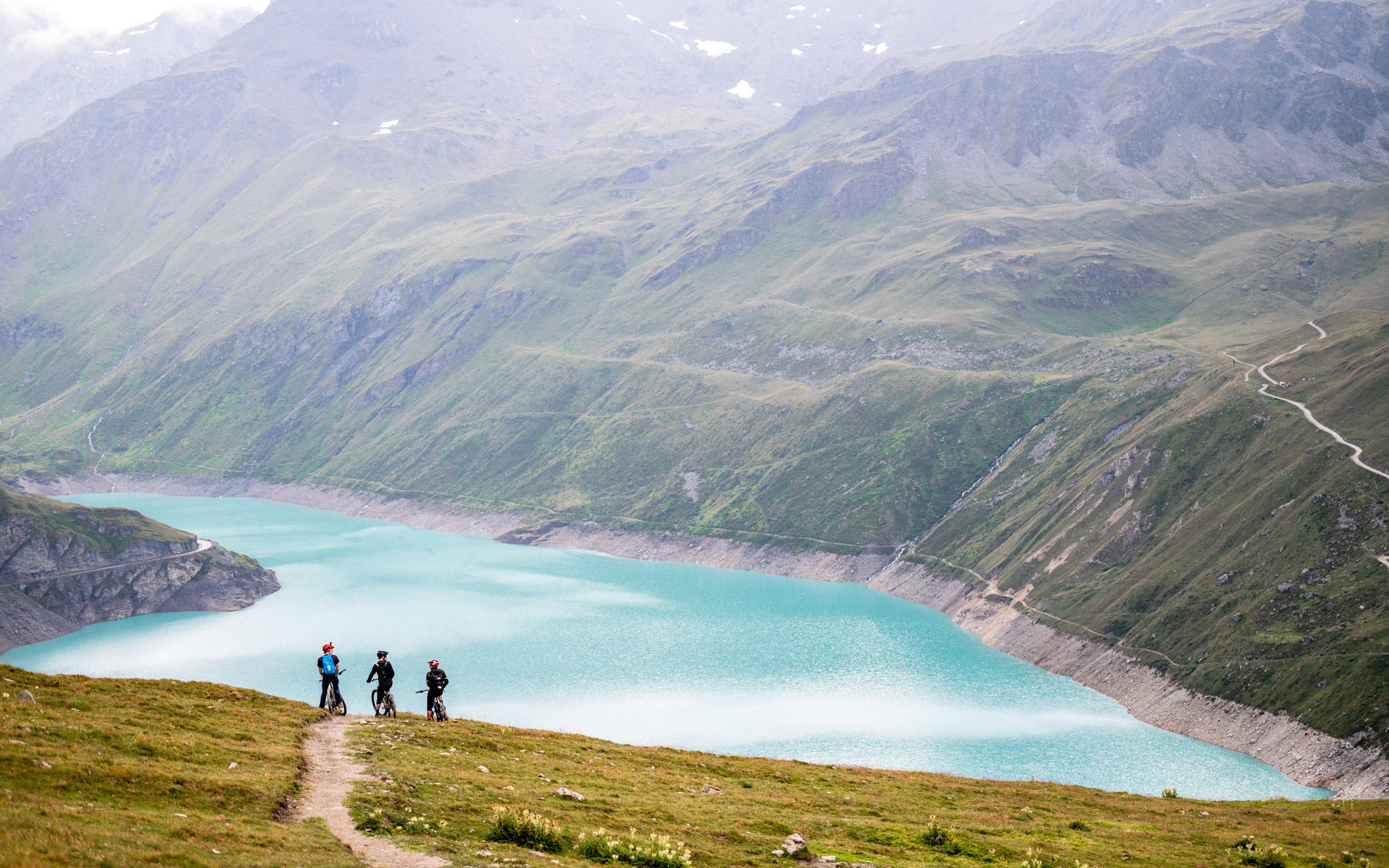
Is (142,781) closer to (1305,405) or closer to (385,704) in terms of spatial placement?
(385,704)

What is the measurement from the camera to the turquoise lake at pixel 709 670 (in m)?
96.2

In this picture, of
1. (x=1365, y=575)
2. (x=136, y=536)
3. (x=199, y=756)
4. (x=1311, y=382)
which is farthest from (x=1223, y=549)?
(x=136, y=536)

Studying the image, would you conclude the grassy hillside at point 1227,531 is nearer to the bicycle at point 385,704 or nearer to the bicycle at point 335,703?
the bicycle at point 385,704

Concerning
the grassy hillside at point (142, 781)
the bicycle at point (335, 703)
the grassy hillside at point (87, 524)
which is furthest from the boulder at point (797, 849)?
the grassy hillside at point (87, 524)

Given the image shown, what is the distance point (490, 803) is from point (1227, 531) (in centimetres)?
12221

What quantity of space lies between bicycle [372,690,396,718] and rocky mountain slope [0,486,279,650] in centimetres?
13001

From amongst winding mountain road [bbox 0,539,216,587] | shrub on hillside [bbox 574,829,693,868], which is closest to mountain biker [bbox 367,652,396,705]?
shrub on hillside [bbox 574,829,693,868]

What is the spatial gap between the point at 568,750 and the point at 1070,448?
16289 centimetres

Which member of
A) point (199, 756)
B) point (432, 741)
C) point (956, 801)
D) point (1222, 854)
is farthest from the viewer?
point (956, 801)

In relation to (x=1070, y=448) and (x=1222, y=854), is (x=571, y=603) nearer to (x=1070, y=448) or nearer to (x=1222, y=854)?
(x=1070, y=448)

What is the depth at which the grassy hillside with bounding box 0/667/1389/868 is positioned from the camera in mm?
24516

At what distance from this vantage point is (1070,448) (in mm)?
187125

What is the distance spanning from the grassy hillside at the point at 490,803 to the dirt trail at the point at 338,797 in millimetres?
579

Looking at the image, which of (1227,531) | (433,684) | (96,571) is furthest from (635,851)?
(96,571)
